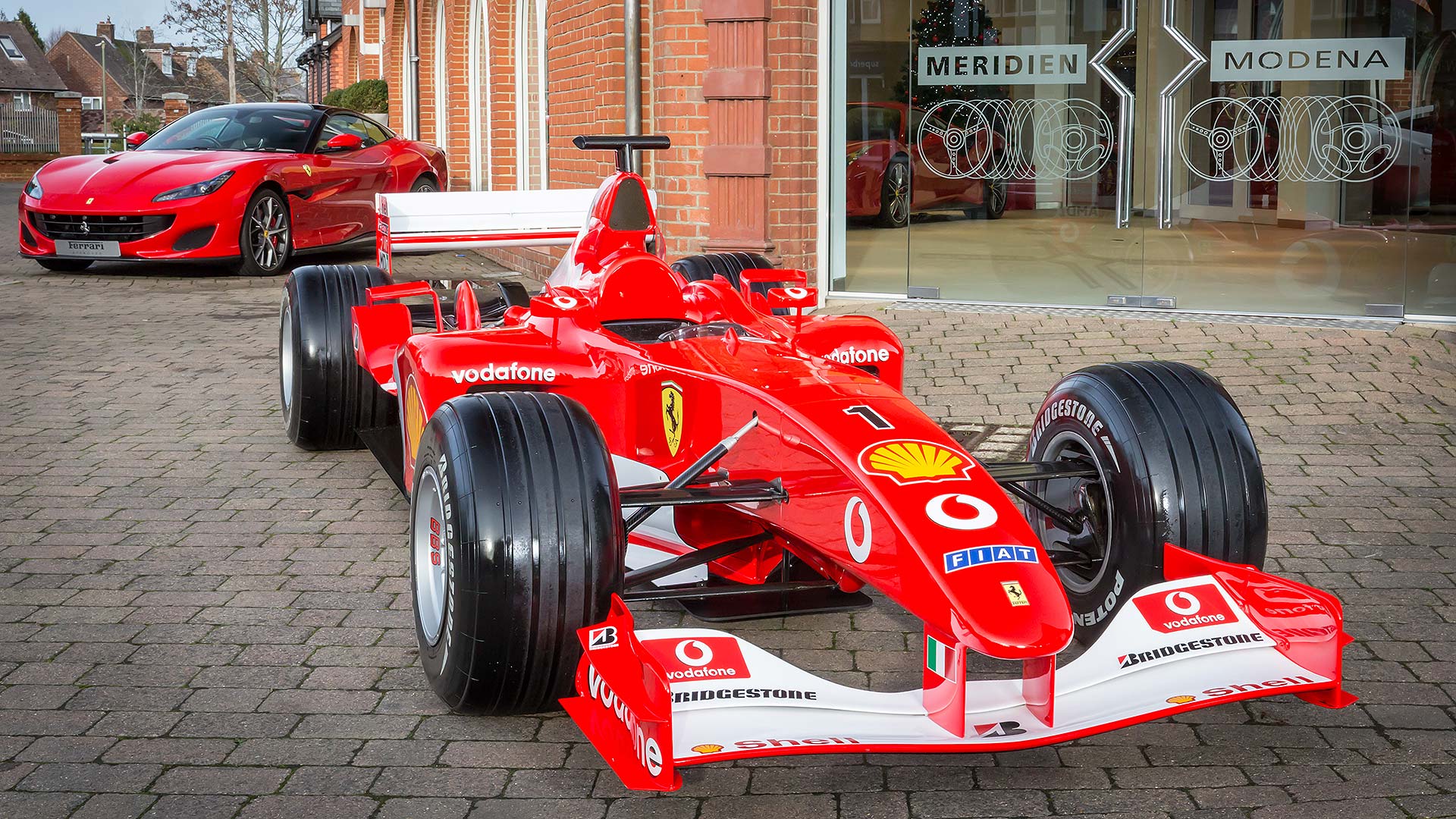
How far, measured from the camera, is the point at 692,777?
3404mm

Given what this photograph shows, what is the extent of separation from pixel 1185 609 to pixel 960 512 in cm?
63

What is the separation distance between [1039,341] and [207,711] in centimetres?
632

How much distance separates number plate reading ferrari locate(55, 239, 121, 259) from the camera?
41.3 feet

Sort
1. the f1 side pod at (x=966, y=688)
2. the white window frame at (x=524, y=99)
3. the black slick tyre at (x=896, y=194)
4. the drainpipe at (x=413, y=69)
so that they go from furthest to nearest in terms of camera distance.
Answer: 1. the drainpipe at (x=413, y=69)
2. the white window frame at (x=524, y=99)
3. the black slick tyre at (x=896, y=194)
4. the f1 side pod at (x=966, y=688)

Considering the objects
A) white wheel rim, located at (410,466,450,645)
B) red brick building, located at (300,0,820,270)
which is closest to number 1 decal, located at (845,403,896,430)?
white wheel rim, located at (410,466,450,645)

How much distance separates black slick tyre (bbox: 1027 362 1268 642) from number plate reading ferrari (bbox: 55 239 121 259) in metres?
10.6

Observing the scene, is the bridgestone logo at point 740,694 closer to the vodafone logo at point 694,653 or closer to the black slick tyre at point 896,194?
the vodafone logo at point 694,653

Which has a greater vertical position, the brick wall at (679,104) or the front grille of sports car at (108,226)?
the brick wall at (679,104)

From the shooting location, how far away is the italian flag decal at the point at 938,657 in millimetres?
3150

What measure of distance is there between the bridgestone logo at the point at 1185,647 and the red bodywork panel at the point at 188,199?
36.0ft

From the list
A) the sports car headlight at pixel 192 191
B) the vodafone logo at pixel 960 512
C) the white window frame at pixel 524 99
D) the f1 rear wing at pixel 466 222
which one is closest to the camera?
the vodafone logo at pixel 960 512

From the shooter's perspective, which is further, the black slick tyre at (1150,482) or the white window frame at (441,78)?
the white window frame at (441,78)

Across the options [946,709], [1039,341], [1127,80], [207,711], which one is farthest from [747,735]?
[1127,80]

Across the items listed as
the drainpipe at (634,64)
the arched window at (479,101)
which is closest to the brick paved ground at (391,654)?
the drainpipe at (634,64)
